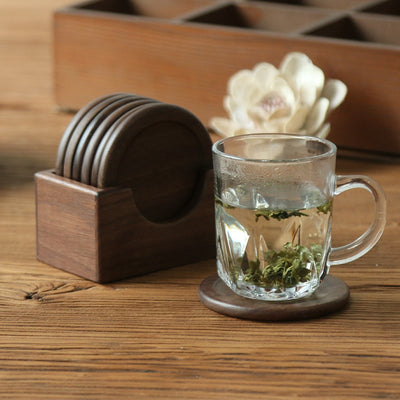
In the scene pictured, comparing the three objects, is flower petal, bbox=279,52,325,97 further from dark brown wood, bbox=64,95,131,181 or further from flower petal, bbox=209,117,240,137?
dark brown wood, bbox=64,95,131,181

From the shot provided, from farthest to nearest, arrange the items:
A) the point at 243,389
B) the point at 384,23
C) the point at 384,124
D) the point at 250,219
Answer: the point at 384,23
the point at 384,124
the point at 250,219
the point at 243,389

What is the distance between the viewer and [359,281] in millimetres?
777

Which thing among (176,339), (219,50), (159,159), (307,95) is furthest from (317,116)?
(176,339)

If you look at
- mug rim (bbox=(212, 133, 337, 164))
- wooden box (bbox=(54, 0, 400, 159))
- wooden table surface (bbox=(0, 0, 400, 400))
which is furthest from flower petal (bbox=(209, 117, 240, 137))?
mug rim (bbox=(212, 133, 337, 164))

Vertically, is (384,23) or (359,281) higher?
(384,23)

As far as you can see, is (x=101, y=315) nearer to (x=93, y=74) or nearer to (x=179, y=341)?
(x=179, y=341)

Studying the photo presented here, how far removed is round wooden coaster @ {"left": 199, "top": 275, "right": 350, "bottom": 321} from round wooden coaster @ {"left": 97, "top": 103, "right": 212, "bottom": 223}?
0.11 meters

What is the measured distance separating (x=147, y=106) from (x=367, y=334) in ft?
0.92

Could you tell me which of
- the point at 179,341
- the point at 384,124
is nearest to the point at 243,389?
the point at 179,341

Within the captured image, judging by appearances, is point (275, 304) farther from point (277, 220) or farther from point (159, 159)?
point (159, 159)

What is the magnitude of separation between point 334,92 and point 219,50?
20 centimetres

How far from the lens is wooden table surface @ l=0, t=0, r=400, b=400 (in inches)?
23.4

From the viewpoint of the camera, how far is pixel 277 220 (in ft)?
2.24

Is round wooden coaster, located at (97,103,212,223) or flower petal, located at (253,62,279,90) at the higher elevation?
flower petal, located at (253,62,279,90)
